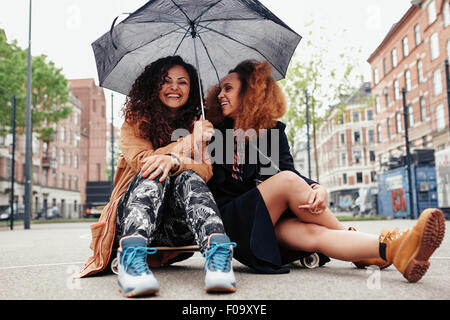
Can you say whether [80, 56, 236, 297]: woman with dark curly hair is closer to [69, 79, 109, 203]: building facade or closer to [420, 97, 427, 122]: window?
[420, 97, 427, 122]: window

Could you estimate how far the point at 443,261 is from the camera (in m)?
3.11

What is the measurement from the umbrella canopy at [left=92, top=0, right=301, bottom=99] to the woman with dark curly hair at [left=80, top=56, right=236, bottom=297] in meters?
0.17

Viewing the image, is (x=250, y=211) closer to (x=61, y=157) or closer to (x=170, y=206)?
(x=170, y=206)

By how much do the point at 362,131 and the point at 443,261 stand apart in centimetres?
4622

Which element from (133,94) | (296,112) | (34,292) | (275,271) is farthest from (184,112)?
(296,112)

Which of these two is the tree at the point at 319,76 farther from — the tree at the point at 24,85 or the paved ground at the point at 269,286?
the paved ground at the point at 269,286

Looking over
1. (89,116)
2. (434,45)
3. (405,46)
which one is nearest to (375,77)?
(405,46)

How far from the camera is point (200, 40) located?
308 cm

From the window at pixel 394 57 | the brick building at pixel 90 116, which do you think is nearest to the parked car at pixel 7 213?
the brick building at pixel 90 116

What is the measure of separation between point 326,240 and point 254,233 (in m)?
0.40

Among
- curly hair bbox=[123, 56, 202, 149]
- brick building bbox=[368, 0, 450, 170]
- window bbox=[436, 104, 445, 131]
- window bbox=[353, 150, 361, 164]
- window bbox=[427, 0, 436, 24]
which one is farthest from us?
window bbox=[353, 150, 361, 164]

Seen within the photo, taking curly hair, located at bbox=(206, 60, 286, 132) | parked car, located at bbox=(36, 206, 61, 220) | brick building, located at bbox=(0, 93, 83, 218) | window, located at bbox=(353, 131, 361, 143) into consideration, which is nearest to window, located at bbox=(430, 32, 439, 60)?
window, located at bbox=(353, 131, 361, 143)

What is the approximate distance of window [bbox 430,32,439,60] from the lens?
79.7 feet

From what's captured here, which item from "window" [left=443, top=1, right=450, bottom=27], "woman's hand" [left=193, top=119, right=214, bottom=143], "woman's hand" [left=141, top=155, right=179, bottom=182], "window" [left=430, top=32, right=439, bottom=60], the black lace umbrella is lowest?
"woman's hand" [left=141, top=155, right=179, bottom=182]
